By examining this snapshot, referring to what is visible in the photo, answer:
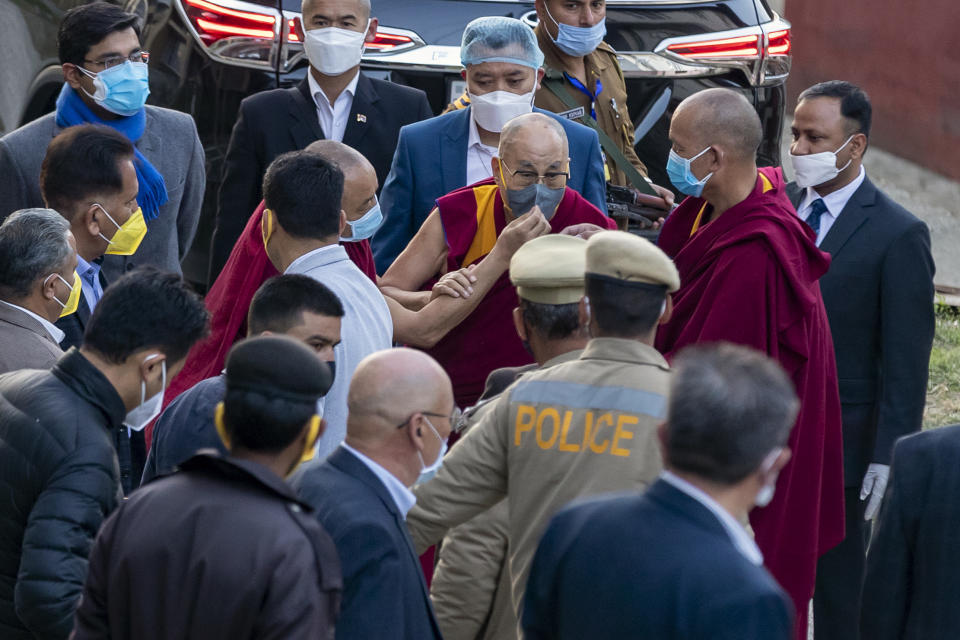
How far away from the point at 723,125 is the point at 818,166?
715 millimetres

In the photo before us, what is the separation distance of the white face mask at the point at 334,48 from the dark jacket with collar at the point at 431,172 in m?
0.45

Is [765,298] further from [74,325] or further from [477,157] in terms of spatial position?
[74,325]

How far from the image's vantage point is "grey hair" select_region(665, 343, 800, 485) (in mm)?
2064

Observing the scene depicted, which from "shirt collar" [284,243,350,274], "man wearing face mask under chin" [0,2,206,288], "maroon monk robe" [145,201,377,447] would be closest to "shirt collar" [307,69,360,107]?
"man wearing face mask under chin" [0,2,206,288]

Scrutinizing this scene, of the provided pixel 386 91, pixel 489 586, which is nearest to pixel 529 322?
pixel 489 586

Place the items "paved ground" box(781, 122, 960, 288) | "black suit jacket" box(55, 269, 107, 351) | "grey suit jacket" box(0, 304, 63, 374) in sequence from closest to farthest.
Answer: "grey suit jacket" box(0, 304, 63, 374) → "black suit jacket" box(55, 269, 107, 351) → "paved ground" box(781, 122, 960, 288)

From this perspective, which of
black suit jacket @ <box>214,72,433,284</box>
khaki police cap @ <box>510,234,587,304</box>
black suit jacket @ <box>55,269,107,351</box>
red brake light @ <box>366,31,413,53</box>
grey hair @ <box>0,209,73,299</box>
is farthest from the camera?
red brake light @ <box>366,31,413,53</box>

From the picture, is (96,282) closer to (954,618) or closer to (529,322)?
(529,322)

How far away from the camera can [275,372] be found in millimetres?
2324

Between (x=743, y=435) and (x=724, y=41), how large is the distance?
3.55m

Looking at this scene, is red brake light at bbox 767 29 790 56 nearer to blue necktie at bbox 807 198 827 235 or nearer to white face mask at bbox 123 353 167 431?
blue necktie at bbox 807 198 827 235

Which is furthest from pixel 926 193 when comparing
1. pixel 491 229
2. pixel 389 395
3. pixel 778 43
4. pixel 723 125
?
pixel 389 395

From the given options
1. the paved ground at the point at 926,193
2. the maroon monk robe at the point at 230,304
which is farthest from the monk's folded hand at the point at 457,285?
the paved ground at the point at 926,193

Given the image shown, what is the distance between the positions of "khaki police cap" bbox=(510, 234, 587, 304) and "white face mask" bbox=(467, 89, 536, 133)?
55.1 inches
